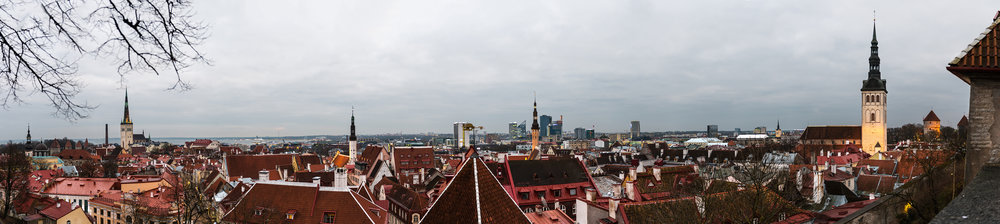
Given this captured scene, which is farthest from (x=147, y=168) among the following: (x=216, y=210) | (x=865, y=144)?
(x=865, y=144)

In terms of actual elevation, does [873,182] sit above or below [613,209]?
below

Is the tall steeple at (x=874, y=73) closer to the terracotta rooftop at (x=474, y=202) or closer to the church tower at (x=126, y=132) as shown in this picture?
the terracotta rooftop at (x=474, y=202)

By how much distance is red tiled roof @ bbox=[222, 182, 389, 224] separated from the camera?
1196 inches

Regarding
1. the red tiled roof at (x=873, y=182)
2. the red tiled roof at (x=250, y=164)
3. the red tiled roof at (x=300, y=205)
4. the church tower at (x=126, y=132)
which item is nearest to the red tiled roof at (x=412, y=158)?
the red tiled roof at (x=250, y=164)

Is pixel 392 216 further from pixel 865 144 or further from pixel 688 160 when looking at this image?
pixel 865 144

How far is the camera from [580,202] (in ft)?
101

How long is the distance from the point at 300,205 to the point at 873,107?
10745 centimetres

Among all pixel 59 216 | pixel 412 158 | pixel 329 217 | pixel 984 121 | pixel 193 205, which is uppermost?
Result: pixel 984 121

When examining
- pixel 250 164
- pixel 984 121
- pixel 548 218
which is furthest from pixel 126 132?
pixel 984 121

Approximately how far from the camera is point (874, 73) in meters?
104

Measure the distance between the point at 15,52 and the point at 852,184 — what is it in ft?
197

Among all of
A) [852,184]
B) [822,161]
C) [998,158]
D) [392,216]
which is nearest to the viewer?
[998,158]

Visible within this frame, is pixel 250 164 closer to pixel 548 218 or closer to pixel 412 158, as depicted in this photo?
pixel 412 158

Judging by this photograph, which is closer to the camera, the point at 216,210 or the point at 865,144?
the point at 216,210
